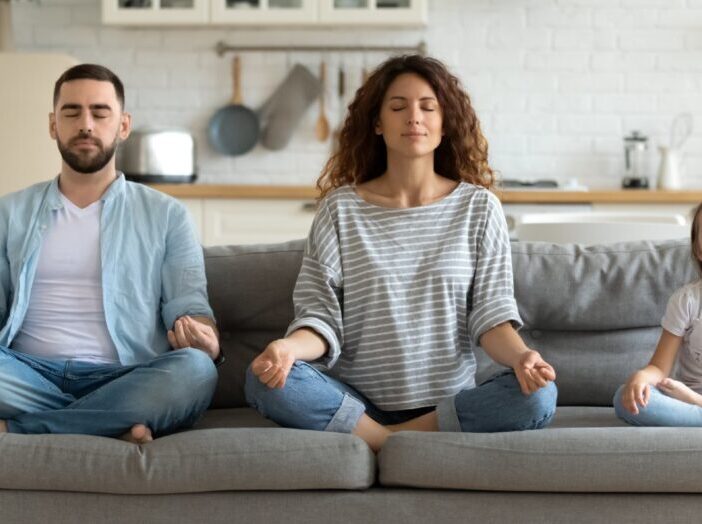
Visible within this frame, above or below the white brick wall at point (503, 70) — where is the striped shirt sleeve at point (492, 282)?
below

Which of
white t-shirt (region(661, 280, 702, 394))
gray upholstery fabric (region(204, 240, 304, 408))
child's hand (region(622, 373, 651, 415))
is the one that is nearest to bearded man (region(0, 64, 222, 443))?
gray upholstery fabric (region(204, 240, 304, 408))

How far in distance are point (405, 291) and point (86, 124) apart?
0.83 metres

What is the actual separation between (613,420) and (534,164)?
2787 millimetres

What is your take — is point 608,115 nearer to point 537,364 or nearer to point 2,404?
point 537,364

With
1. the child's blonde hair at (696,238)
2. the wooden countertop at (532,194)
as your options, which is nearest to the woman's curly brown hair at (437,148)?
the child's blonde hair at (696,238)

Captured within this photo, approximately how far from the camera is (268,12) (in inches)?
195

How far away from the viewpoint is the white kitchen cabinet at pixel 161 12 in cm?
497

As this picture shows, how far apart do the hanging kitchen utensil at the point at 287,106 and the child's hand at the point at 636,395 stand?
3.12 m

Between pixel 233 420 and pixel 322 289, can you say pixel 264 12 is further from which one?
pixel 233 420

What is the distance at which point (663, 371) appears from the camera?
96.4 inches

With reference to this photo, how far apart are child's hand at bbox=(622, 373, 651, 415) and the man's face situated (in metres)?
1.28

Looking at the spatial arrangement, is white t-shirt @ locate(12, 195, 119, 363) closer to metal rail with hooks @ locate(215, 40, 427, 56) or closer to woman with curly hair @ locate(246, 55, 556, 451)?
woman with curly hair @ locate(246, 55, 556, 451)

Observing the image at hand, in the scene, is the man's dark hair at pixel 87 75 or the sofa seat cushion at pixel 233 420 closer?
the sofa seat cushion at pixel 233 420

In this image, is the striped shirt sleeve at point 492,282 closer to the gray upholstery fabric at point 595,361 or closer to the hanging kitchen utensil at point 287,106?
the gray upholstery fabric at point 595,361
